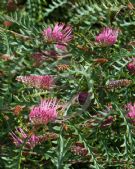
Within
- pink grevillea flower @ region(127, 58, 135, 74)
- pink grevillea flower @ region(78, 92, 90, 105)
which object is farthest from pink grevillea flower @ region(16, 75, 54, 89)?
pink grevillea flower @ region(127, 58, 135, 74)

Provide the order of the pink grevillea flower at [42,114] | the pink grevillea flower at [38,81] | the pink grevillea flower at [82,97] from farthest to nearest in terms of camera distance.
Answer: the pink grevillea flower at [82,97]
the pink grevillea flower at [38,81]
the pink grevillea flower at [42,114]

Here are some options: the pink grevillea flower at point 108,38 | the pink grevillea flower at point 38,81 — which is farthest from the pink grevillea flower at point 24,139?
the pink grevillea flower at point 108,38

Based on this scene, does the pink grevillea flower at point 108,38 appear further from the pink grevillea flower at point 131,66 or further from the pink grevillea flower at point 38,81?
the pink grevillea flower at point 38,81

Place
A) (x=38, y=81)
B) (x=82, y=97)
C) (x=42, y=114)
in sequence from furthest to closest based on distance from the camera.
A: (x=82, y=97), (x=38, y=81), (x=42, y=114)

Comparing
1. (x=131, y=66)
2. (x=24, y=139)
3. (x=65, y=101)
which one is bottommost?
(x=24, y=139)

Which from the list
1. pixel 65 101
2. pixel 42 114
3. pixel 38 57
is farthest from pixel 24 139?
pixel 38 57

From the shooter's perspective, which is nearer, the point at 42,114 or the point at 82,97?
the point at 42,114

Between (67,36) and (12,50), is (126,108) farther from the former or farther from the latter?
(12,50)

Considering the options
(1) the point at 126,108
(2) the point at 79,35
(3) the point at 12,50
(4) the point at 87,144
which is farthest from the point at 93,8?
(4) the point at 87,144

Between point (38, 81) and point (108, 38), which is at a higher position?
point (108, 38)

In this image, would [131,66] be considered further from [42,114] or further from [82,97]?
[42,114]
